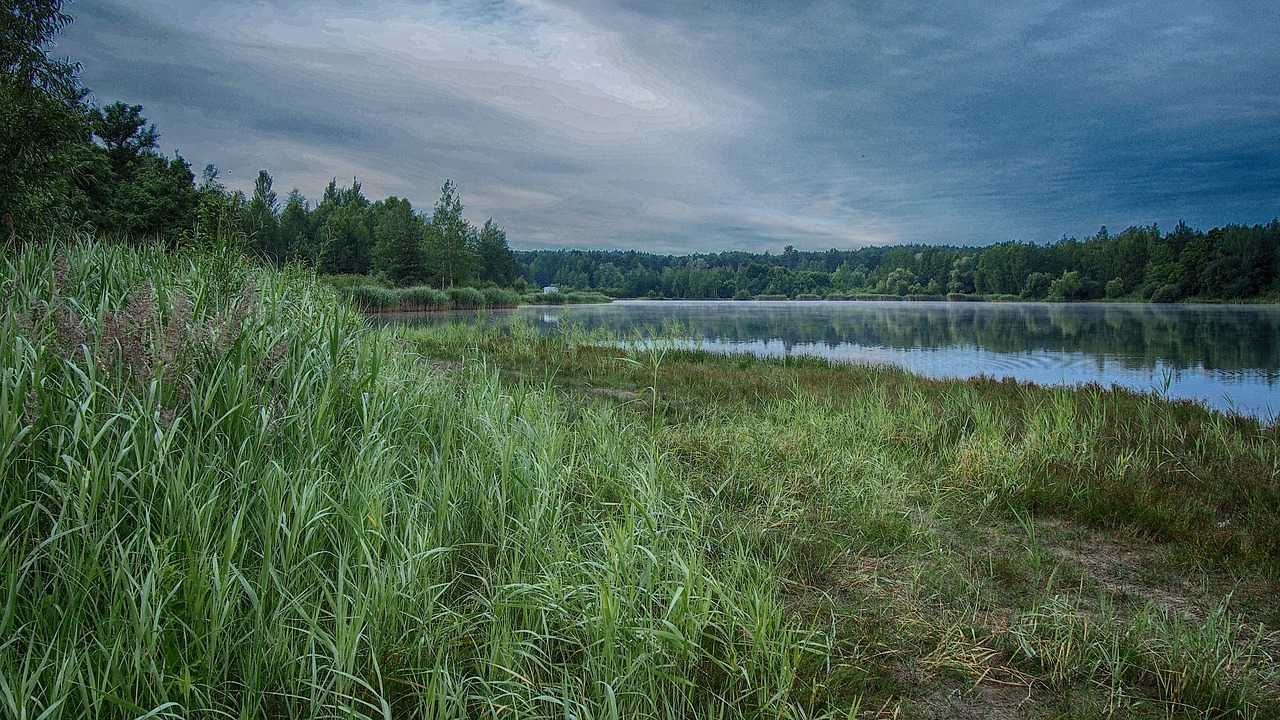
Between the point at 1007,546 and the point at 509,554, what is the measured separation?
2889 mm

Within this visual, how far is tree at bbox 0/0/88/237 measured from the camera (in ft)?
29.8

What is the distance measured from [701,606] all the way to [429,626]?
1.05 metres

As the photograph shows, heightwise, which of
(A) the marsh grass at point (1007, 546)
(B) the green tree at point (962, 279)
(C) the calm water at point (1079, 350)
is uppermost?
(B) the green tree at point (962, 279)

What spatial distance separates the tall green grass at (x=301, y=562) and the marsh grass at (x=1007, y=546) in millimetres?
373

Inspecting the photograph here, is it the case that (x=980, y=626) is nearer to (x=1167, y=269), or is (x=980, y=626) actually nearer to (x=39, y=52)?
(x=39, y=52)

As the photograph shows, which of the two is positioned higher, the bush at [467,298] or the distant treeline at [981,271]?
the distant treeline at [981,271]

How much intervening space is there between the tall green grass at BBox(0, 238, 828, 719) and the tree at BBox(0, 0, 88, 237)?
845 cm

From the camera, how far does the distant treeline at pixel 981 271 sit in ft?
146

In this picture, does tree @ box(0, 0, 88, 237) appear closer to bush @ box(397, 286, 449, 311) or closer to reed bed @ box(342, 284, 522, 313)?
reed bed @ box(342, 284, 522, 313)

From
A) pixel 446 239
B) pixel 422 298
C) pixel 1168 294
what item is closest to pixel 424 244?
pixel 446 239

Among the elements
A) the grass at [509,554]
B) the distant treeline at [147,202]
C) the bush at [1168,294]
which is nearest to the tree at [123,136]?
the distant treeline at [147,202]

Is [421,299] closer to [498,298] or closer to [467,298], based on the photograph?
[467,298]

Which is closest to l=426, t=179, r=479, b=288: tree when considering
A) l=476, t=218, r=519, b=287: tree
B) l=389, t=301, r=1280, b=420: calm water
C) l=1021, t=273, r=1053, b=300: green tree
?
l=476, t=218, r=519, b=287: tree

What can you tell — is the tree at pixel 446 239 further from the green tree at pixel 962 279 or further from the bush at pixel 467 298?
the green tree at pixel 962 279
